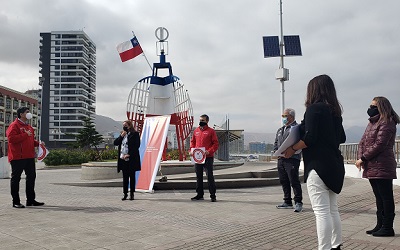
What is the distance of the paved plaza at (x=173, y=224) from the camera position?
450 centimetres

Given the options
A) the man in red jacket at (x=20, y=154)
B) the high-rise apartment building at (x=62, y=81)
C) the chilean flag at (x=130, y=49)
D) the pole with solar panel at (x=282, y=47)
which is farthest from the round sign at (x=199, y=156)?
the high-rise apartment building at (x=62, y=81)

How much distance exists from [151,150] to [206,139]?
71.7 inches

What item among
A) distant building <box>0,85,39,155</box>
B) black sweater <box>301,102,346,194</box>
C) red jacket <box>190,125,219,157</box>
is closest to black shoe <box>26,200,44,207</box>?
red jacket <box>190,125,219,157</box>

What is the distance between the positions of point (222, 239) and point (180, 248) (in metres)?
0.67

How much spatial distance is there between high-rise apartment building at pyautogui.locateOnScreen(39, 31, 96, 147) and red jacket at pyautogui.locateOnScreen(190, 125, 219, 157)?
13088 centimetres

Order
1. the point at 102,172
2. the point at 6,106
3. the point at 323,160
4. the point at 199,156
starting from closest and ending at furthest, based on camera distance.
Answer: the point at 323,160 → the point at 199,156 → the point at 102,172 → the point at 6,106

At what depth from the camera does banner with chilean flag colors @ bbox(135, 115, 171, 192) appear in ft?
30.2

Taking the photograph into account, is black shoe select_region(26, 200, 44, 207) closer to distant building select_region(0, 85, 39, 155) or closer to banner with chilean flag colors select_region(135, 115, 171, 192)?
banner with chilean flag colors select_region(135, 115, 171, 192)

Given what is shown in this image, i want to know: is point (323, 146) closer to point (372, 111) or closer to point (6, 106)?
point (372, 111)

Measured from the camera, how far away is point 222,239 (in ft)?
15.5

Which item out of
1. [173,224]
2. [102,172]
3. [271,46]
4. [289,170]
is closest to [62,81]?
[271,46]

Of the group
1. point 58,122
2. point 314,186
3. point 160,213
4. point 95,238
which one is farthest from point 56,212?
point 58,122

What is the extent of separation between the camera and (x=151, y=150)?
945 cm

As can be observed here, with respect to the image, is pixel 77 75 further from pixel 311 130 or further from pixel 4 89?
pixel 311 130
